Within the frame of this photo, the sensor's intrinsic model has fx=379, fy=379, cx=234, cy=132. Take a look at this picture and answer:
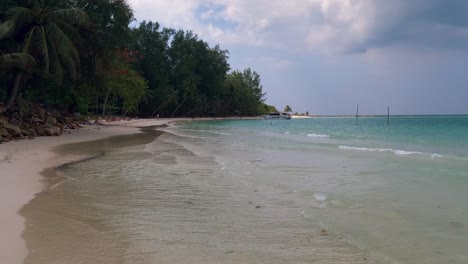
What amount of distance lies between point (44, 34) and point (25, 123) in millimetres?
5455

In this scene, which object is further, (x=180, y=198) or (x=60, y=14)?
(x=60, y=14)

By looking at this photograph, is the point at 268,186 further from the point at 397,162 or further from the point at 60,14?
the point at 60,14

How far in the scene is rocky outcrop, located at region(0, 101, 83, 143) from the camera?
18.9m

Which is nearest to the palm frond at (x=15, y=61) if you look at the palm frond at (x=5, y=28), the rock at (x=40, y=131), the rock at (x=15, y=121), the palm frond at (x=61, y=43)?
the palm frond at (x=5, y=28)

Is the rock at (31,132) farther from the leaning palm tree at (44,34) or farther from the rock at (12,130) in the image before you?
the leaning palm tree at (44,34)

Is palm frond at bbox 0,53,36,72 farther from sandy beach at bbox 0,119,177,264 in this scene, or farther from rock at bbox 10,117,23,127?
sandy beach at bbox 0,119,177,264

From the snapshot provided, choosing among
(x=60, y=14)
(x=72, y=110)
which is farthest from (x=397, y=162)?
(x=72, y=110)

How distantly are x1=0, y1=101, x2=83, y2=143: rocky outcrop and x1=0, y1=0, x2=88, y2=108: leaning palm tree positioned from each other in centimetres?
103

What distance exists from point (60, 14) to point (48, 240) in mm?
22131

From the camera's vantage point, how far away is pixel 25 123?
74.2ft

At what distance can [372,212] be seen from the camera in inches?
275

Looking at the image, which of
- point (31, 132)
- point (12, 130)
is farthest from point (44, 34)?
point (12, 130)

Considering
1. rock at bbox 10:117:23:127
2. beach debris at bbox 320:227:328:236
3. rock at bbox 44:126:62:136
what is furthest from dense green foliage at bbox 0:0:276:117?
beach debris at bbox 320:227:328:236

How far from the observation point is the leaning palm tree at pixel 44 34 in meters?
22.2
